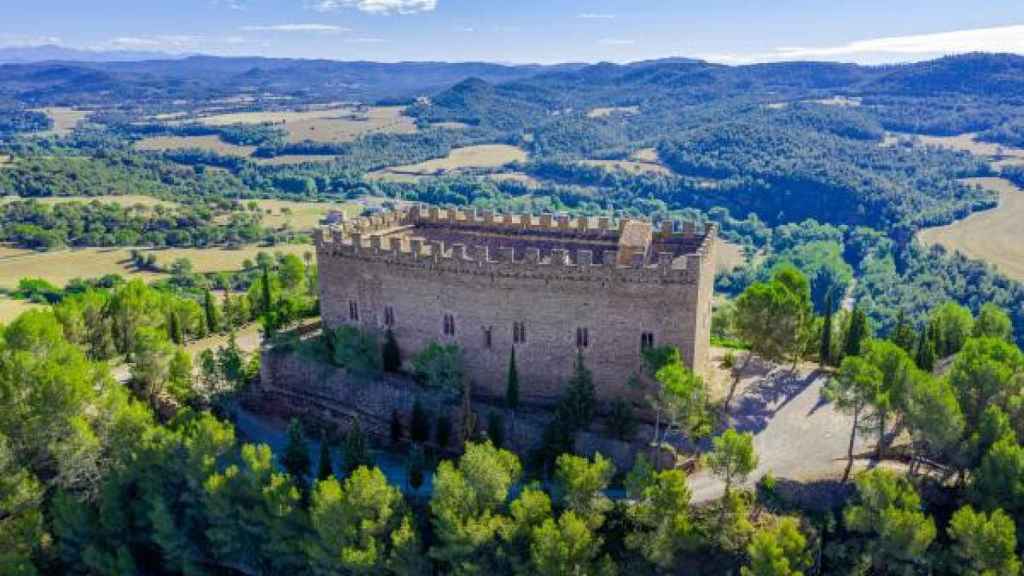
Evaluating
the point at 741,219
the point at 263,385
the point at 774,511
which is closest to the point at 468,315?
the point at 263,385

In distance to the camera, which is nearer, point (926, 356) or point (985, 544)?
point (985, 544)

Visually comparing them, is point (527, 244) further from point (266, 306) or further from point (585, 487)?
point (266, 306)

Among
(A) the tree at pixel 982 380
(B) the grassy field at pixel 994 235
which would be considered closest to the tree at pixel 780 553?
(A) the tree at pixel 982 380

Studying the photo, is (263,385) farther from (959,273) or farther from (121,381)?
(959,273)

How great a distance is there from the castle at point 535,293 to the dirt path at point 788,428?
426cm

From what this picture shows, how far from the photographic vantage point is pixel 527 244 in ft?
163

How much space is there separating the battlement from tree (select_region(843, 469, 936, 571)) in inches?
533

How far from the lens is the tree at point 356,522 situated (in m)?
35.5

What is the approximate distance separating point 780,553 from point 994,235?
113540mm

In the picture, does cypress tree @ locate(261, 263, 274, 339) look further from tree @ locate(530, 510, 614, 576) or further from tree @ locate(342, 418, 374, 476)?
tree @ locate(530, 510, 614, 576)

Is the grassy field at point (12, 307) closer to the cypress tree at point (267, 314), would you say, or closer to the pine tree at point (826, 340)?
the cypress tree at point (267, 314)

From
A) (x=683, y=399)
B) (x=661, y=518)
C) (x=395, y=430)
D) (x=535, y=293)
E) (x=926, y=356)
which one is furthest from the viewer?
(x=926, y=356)

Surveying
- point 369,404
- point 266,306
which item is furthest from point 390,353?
point 266,306

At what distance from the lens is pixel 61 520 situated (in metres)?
41.9
